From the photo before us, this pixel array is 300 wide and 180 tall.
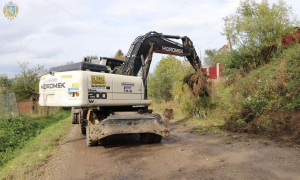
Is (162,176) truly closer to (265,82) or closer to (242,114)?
(242,114)

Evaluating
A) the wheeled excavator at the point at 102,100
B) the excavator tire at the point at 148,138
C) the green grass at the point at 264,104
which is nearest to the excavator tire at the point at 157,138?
the wheeled excavator at the point at 102,100

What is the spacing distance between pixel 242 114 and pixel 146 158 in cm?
511

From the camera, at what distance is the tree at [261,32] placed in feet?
42.1

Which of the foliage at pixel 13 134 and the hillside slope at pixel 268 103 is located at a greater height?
the hillside slope at pixel 268 103

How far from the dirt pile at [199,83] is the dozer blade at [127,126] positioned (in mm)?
5933

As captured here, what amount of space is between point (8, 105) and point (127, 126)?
394 inches

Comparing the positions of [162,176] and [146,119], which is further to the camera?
[146,119]

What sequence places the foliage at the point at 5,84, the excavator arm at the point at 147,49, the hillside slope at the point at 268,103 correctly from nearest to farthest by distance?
1. the hillside slope at the point at 268,103
2. the excavator arm at the point at 147,49
3. the foliage at the point at 5,84

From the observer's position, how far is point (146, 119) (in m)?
7.06

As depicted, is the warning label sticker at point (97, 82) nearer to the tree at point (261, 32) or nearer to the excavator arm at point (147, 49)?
the excavator arm at point (147, 49)

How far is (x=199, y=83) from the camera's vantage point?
41.3ft

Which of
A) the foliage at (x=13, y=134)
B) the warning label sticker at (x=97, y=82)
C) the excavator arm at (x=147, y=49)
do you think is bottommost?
the foliage at (x=13, y=134)

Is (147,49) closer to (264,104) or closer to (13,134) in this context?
(264,104)

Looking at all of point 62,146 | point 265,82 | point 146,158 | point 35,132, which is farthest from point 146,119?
point 35,132
